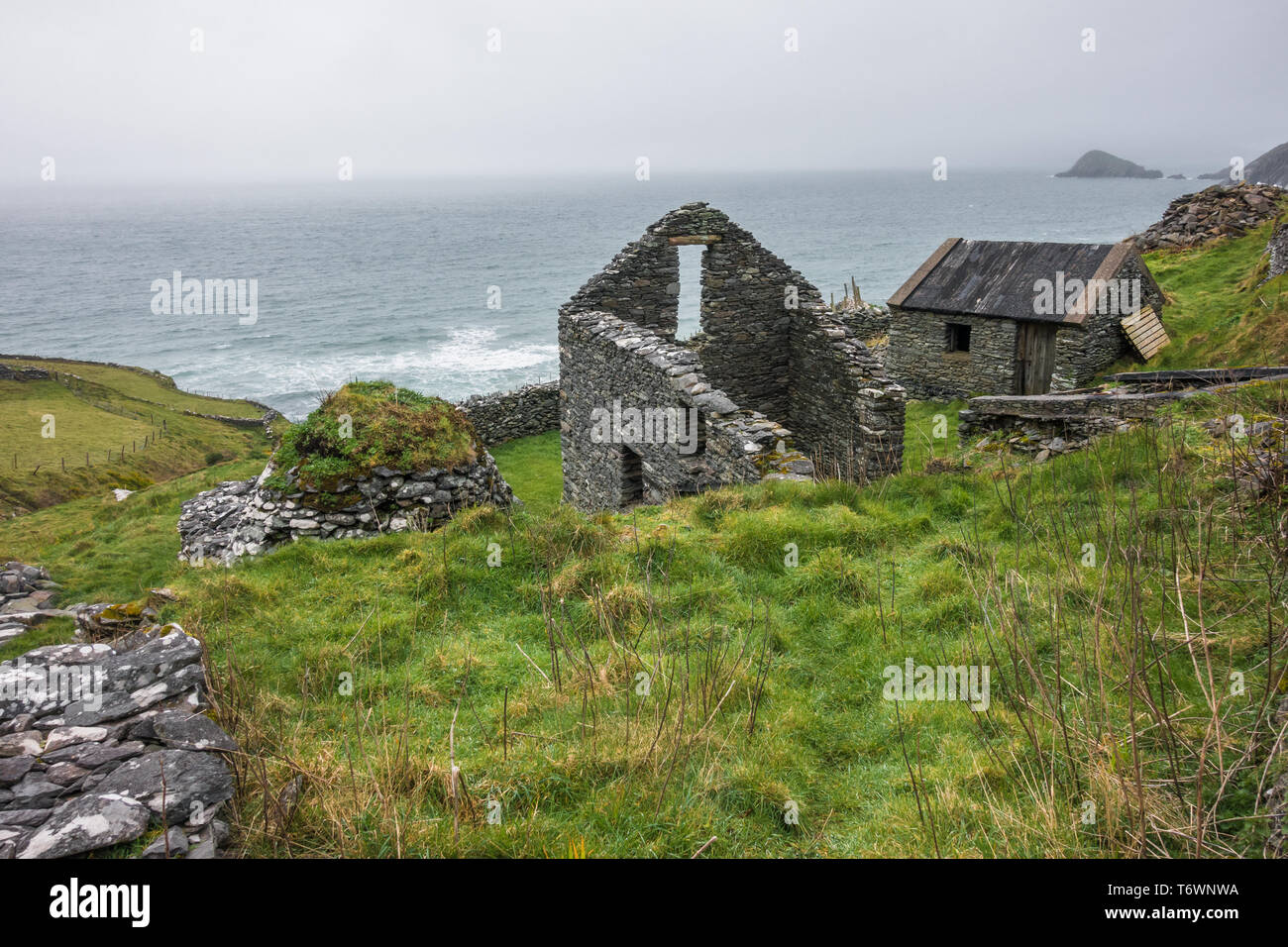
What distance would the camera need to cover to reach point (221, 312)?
→ 91.5 m

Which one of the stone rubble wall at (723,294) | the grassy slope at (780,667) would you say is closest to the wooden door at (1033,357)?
the stone rubble wall at (723,294)

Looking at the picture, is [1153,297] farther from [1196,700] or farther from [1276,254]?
[1196,700]

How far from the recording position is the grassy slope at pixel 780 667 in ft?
12.9

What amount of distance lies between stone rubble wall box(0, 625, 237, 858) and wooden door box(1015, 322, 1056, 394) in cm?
2214

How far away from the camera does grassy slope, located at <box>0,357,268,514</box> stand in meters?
25.7

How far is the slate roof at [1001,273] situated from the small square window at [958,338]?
894mm

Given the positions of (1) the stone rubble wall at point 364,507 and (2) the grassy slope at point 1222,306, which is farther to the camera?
(2) the grassy slope at point 1222,306

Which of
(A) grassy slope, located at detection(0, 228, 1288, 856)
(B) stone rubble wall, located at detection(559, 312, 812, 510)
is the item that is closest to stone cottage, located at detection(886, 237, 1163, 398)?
A: (B) stone rubble wall, located at detection(559, 312, 812, 510)

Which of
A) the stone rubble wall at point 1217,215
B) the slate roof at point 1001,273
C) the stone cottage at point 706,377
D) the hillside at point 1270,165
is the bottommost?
the stone cottage at point 706,377

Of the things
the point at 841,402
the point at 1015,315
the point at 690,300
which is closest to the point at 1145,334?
the point at 1015,315

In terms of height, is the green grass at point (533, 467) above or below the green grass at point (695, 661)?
below

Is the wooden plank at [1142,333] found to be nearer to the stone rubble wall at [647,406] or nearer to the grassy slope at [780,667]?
the grassy slope at [780,667]

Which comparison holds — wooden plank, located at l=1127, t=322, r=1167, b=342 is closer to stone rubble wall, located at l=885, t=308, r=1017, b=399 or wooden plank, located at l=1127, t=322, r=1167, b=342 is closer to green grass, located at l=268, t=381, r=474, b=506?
stone rubble wall, located at l=885, t=308, r=1017, b=399

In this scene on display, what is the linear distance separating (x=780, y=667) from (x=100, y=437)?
33.8 metres
